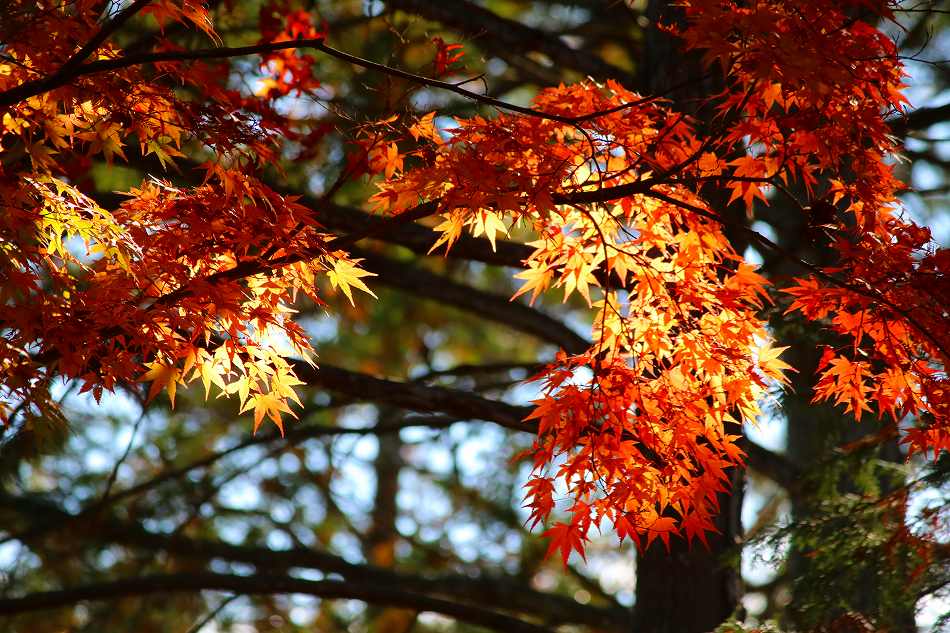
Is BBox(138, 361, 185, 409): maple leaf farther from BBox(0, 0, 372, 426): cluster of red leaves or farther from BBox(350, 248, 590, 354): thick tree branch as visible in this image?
BBox(350, 248, 590, 354): thick tree branch

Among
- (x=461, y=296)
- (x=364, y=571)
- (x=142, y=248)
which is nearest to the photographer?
(x=142, y=248)

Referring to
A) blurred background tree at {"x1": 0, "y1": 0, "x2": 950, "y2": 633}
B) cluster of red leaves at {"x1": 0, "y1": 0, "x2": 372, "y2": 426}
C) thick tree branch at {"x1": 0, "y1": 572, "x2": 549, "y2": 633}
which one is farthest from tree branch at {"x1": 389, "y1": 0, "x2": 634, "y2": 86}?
thick tree branch at {"x1": 0, "y1": 572, "x2": 549, "y2": 633}

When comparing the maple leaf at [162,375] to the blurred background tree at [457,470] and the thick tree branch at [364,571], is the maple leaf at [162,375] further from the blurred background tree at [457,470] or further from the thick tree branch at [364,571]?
the thick tree branch at [364,571]

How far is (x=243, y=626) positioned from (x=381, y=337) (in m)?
3.68

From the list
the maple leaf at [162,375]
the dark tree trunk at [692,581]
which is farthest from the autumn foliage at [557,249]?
the dark tree trunk at [692,581]

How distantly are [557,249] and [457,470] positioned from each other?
21.7 feet

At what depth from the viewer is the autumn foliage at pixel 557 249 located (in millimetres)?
2439

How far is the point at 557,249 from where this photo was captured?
113 inches

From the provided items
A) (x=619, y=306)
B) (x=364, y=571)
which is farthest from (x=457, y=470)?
(x=619, y=306)

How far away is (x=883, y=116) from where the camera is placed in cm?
290

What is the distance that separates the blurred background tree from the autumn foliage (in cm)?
23

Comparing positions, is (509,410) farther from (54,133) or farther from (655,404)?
(54,133)

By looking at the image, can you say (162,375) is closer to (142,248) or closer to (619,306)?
(142,248)

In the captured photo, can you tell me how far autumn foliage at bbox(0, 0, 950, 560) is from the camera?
244cm
